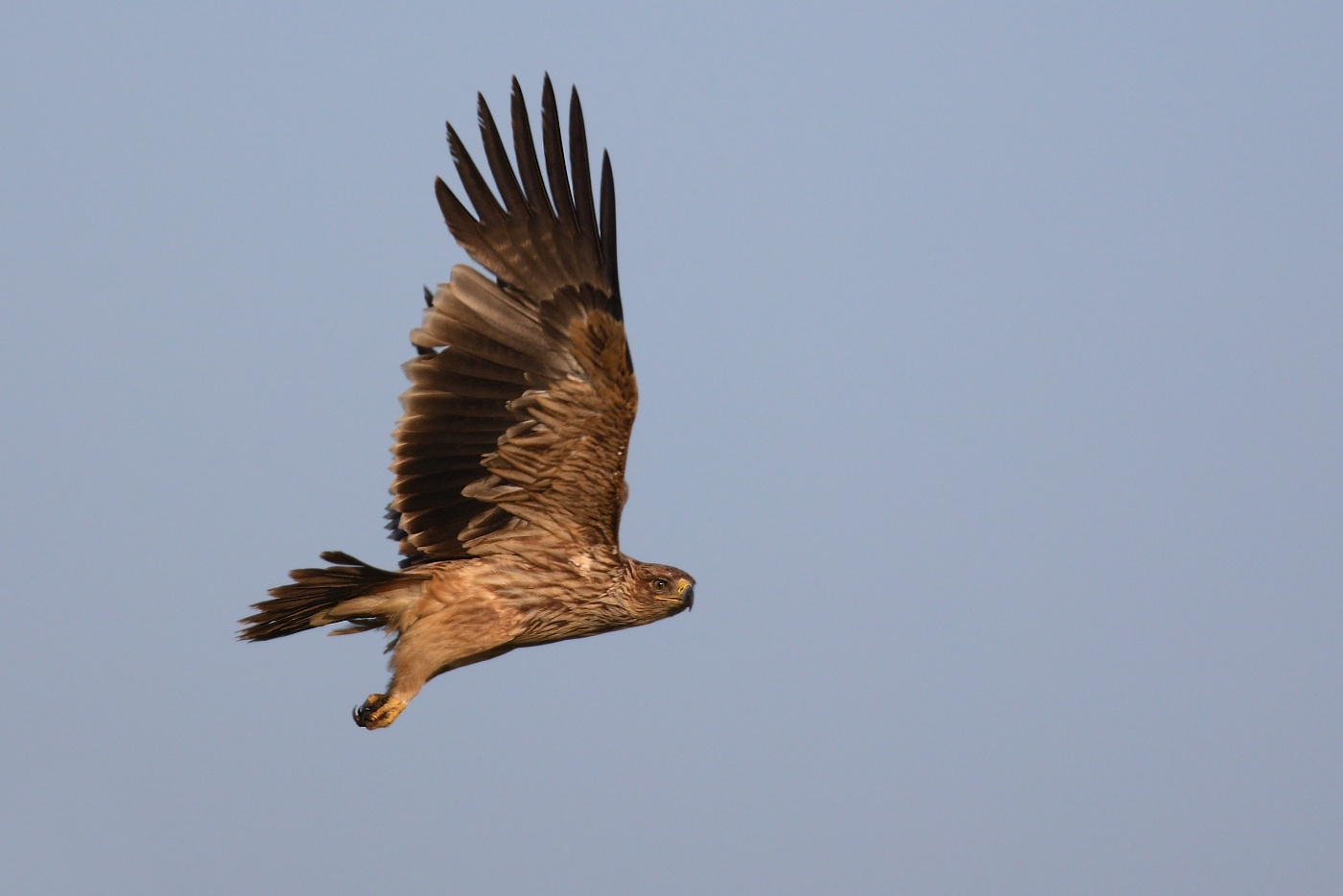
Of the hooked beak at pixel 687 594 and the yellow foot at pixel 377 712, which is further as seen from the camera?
the hooked beak at pixel 687 594

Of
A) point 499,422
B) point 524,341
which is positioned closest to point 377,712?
point 499,422

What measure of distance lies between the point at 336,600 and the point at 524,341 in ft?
5.04

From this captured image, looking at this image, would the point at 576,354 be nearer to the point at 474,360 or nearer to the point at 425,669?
the point at 474,360

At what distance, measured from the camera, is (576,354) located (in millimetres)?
7305

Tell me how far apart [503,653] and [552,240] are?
2131mm

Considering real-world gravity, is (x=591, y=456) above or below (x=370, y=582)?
above

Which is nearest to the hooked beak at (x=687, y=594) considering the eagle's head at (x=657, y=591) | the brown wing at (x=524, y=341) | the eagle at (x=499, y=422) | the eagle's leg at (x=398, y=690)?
the eagle's head at (x=657, y=591)

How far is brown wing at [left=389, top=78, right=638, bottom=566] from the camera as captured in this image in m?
7.28

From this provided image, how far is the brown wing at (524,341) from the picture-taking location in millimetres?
7281

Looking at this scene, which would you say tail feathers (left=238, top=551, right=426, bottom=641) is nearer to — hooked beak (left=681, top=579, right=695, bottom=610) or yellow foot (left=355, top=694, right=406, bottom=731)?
yellow foot (left=355, top=694, right=406, bottom=731)

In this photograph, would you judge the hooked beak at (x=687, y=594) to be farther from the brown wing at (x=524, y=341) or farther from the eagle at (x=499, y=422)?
the brown wing at (x=524, y=341)

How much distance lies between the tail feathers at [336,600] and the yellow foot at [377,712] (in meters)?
0.40

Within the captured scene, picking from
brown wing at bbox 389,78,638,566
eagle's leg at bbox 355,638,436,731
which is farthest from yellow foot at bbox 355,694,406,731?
brown wing at bbox 389,78,638,566

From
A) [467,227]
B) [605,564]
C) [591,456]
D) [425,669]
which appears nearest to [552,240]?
[467,227]
